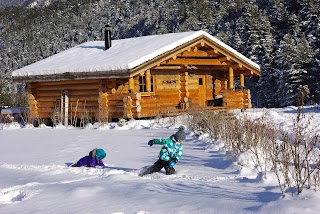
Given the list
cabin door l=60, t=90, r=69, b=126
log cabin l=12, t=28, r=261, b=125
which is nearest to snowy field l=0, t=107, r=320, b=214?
log cabin l=12, t=28, r=261, b=125

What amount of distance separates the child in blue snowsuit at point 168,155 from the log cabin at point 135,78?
908 cm

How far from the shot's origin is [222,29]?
2435 inches

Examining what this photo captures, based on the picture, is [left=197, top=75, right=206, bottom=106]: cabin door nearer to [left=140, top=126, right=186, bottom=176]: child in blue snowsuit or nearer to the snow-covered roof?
the snow-covered roof

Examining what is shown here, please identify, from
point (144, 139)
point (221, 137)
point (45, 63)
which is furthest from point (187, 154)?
point (45, 63)

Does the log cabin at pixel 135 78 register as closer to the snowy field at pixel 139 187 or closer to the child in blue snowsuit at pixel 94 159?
the snowy field at pixel 139 187

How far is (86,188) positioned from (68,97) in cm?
1420

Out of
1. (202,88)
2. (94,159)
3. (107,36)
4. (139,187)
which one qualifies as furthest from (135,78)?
(139,187)

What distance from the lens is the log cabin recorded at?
657 inches

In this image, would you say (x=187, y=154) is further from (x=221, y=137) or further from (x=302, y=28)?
(x=302, y=28)

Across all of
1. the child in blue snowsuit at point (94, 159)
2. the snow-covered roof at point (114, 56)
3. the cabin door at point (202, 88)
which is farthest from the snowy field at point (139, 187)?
the cabin door at point (202, 88)

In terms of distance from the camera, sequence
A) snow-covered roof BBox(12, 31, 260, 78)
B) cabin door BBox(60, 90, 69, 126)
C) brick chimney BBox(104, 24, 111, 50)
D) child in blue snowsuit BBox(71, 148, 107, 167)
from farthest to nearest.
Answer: brick chimney BBox(104, 24, 111, 50) < cabin door BBox(60, 90, 69, 126) < snow-covered roof BBox(12, 31, 260, 78) < child in blue snowsuit BBox(71, 148, 107, 167)

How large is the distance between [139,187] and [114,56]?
1284 cm

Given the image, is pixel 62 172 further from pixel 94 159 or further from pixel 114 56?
pixel 114 56

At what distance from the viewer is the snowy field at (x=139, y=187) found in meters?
4.54
